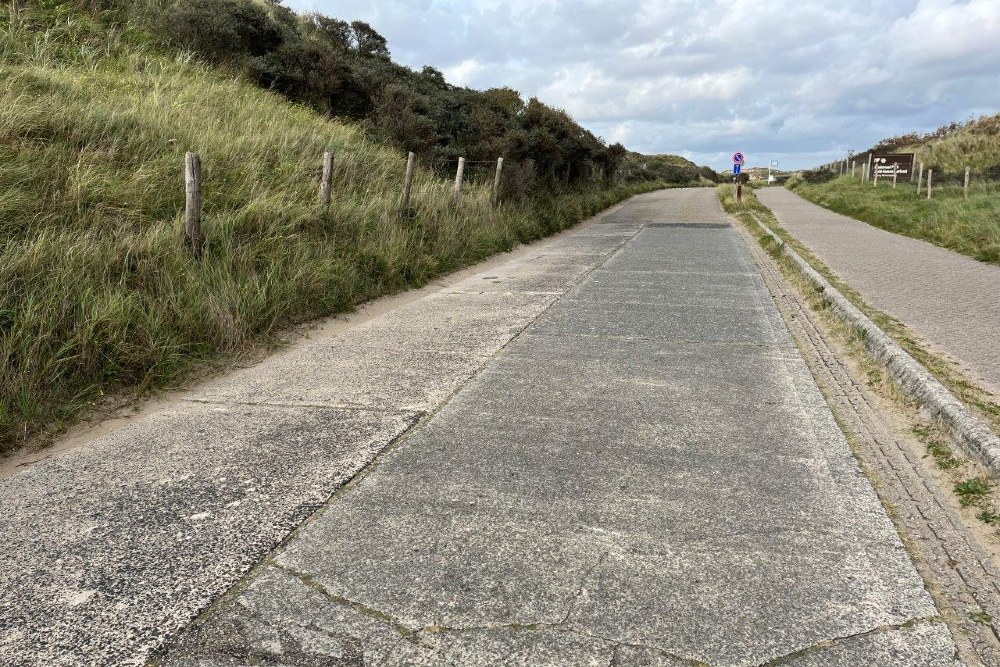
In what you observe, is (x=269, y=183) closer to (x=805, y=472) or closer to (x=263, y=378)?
(x=263, y=378)

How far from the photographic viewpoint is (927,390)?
450 centimetres

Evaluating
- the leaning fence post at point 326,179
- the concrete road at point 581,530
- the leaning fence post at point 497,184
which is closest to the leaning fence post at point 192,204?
the concrete road at point 581,530

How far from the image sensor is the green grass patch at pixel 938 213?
13289mm

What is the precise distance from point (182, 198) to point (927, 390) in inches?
291

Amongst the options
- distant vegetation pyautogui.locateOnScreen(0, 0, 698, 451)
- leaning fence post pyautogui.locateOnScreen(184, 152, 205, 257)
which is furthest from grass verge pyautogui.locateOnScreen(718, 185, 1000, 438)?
leaning fence post pyautogui.locateOnScreen(184, 152, 205, 257)

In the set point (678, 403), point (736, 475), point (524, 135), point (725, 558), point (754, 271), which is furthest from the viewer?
point (524, 135)

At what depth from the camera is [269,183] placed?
9508 mm

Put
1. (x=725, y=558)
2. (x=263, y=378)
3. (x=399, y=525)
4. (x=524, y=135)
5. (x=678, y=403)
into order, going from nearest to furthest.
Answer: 1. (x=725, y=558)
2. (x=399, y=525)
3. (x=678, y=403)
4. (x=263, y=378)
5. (x=524, y=135)

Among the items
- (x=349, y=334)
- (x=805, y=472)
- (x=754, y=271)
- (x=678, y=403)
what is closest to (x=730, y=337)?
(x=678, y=403)

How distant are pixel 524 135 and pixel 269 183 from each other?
13683mm

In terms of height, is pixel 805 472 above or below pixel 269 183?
below

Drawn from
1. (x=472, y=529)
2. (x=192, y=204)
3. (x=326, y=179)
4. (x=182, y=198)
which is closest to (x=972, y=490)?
(x=472, y=529)

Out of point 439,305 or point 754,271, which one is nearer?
point 439,305

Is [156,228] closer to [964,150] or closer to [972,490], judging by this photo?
[972,490]
